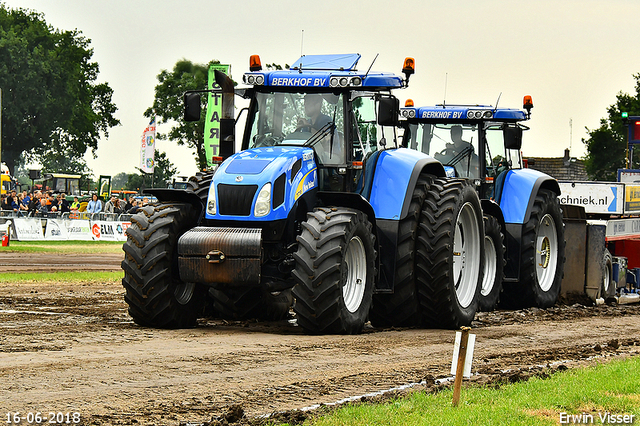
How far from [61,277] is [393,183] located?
32.6ft

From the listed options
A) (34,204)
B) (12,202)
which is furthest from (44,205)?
(12,202)

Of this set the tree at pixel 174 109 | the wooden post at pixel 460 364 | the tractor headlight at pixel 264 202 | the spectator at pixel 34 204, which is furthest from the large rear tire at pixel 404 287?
the tree at pixel 174 109

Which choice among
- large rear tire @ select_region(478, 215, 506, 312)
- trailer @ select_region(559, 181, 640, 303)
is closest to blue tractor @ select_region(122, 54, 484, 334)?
large rear tire @ select_region(478, 215, 506, 312)

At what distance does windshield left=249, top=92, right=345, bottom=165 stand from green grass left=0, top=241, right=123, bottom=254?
1876 centimetres

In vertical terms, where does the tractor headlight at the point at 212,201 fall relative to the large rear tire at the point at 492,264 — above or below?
above

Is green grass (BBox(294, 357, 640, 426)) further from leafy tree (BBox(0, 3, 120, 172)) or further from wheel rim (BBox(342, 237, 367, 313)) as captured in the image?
leafy tree (BBox(0, 3, 120, 172))

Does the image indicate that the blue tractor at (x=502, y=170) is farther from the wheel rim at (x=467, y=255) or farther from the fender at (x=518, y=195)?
the wheel rim at (x=467, y=255)

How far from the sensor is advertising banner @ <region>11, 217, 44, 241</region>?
32.8m

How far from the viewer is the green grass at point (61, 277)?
1788 centimetres

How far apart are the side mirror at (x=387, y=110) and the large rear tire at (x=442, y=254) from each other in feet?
4.08

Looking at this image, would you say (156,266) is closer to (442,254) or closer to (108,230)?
(442,254)

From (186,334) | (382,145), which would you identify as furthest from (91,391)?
(382,145)

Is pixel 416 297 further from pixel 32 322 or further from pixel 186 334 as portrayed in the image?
pixel 32 322

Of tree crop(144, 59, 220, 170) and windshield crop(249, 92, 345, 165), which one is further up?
tree crop(144, 59, 220, 170)
